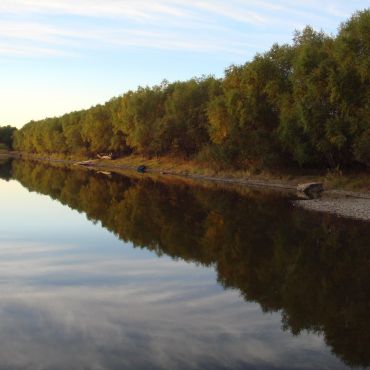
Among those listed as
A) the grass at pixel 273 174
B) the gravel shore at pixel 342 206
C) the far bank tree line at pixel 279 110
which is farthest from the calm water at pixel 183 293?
the far bank tree line at pixel 279 110

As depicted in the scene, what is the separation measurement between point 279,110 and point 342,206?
2532cm

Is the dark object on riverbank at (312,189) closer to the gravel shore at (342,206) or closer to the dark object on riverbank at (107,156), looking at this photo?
the gravel shore at (342,206)

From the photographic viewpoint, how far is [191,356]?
991 cm

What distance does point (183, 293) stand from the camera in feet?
47.7

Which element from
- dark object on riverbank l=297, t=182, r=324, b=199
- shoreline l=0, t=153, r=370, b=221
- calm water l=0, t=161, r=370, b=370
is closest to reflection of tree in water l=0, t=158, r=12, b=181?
shoreline l=0, t=153, r=370, b=221

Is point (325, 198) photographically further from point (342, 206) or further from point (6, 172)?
point (6, 172)

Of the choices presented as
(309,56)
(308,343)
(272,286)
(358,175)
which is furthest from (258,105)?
(308,343)

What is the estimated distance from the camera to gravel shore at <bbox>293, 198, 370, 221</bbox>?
3109 cm

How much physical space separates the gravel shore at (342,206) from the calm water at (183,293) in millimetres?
2194

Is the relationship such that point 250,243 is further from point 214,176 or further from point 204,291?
point 214,176

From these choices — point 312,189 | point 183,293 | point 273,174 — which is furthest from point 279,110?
point 183,293

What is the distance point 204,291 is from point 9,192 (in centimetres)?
3535

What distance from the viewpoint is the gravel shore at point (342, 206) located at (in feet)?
102

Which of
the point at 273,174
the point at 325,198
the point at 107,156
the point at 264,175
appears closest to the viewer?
the point at 325,198
